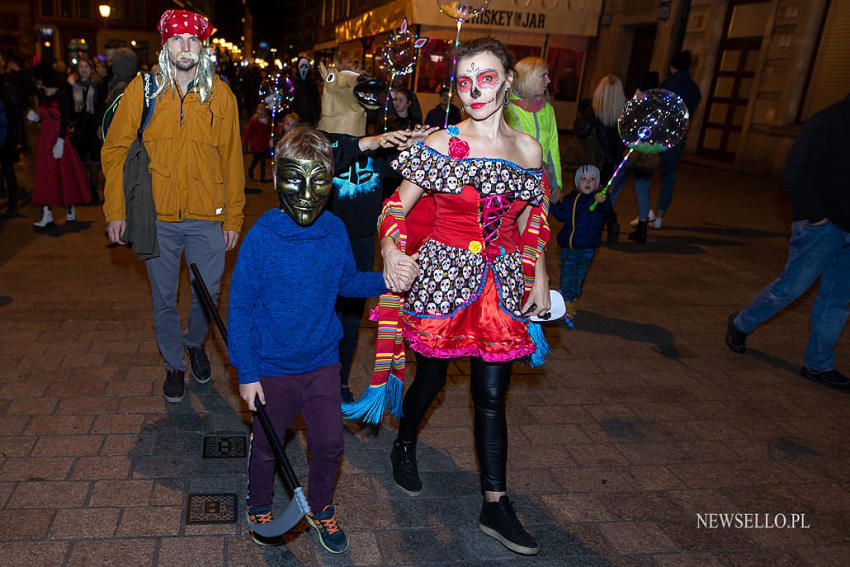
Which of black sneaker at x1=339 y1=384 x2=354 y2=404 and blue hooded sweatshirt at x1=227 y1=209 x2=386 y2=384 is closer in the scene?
blue hooded sweatshirt at x1=227 y1=209 x2=386 y2=384

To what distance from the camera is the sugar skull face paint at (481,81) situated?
281 centimetres

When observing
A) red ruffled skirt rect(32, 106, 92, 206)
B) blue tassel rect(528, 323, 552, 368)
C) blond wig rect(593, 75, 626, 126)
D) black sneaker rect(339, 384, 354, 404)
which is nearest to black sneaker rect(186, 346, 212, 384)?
black sneaker rect(339, 384, 354, 404)

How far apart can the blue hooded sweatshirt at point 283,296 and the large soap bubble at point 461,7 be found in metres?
1.97

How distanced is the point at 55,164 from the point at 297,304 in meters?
6.97

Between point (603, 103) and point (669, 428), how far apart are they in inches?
186

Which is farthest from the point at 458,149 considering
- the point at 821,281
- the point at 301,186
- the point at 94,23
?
the point at 94,23

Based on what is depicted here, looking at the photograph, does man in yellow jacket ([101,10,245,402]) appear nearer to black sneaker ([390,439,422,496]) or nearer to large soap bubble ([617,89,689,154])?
black sneaker ([390,439,422,496])

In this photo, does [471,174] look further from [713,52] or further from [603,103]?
[713,52]

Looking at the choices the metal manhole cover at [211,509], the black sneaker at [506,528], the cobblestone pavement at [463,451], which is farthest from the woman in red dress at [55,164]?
the black sneaker at [506,528]

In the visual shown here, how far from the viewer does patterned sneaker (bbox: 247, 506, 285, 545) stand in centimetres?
283

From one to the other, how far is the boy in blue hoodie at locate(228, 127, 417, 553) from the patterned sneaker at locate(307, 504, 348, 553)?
5cm

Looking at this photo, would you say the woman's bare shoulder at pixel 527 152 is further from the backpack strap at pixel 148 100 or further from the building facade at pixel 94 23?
the building facade at pixel 94 23

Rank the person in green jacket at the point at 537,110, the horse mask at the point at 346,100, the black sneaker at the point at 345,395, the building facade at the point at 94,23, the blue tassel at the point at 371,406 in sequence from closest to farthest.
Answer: the blue tassel at the point at 371,406, the horse mask at the point at 346,100, the black sneaker at the point at 345,395, the person in green jacket at the point at 537,110, the building facade at the point at 94,23

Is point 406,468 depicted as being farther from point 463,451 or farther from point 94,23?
point 94,23
